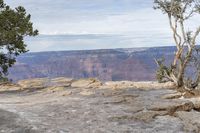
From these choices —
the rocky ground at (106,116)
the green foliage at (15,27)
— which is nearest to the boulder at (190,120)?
the rocky ground at (106,116)

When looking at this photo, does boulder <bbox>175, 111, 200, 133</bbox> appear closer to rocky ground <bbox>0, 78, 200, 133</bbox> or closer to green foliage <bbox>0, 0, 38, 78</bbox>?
rocky ground <bbox>0, 78, 200, 133</bbox>

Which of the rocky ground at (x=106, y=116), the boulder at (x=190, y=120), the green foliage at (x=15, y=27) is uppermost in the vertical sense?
the green foliage at (x=15, y=27)

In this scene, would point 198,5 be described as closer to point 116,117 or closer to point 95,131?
point 116,117

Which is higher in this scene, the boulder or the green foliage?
the green foliage

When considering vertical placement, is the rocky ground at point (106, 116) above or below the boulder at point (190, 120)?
above

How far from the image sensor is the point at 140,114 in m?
25.3

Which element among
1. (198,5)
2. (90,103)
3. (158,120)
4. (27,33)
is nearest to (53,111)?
(90,103)

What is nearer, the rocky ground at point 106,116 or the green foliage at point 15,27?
the rocky ground at point 106,116

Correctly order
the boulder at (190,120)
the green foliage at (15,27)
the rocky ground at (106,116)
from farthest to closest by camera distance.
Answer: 1. the green foliage at (15,27)
2. the boulder at (190,120)
3. the rocky ground at (106,116)

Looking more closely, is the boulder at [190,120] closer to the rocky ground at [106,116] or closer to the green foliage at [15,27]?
the rocky ground at [106,116]

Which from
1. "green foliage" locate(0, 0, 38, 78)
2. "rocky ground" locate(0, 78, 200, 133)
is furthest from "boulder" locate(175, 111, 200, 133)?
"green foliage" locate(0, 0, 38, 78)

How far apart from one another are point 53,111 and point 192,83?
2716 cm

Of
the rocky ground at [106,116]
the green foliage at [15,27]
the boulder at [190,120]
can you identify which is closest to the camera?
the rocky ground at [106,116]

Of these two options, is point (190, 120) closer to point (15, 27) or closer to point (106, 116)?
point (106, 116)
